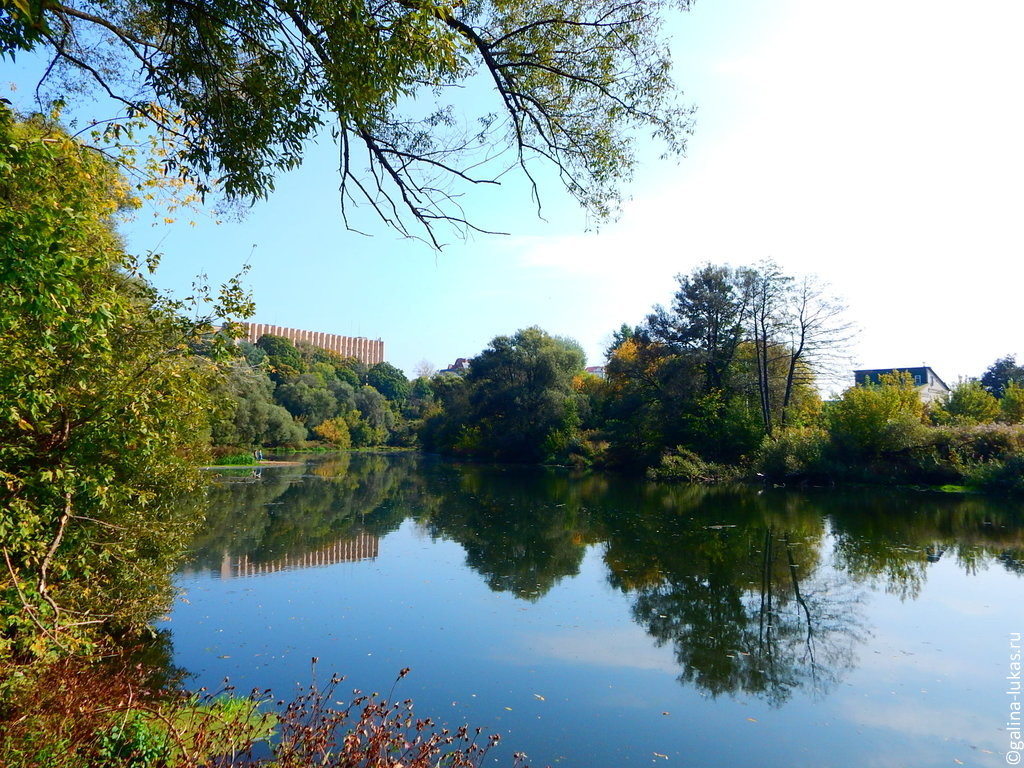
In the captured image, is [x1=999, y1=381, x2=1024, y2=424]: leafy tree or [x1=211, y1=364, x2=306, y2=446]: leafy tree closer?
[x1=999, y1=381, x2=1024, y2=424]: leafy tree

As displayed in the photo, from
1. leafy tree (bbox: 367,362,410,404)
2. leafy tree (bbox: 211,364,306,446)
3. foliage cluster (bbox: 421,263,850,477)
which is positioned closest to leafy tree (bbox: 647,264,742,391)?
foliage cluster (bbox: 421,263,850,477)

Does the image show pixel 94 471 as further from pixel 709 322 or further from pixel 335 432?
pixel 335 432

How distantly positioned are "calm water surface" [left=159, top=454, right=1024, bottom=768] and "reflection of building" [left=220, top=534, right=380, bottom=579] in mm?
91

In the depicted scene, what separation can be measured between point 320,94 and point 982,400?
33.3 meters

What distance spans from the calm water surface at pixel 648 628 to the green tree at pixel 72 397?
1999mm

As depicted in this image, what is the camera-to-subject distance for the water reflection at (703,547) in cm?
820

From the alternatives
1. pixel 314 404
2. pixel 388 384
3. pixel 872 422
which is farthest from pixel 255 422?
pixel 388 384

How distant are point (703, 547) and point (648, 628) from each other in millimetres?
5839

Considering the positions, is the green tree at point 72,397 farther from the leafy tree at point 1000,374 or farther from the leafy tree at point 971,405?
the leafy tree at point 1000,374

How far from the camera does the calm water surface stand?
5.90m

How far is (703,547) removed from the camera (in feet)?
46.5

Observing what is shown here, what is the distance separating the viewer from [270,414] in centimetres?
4719

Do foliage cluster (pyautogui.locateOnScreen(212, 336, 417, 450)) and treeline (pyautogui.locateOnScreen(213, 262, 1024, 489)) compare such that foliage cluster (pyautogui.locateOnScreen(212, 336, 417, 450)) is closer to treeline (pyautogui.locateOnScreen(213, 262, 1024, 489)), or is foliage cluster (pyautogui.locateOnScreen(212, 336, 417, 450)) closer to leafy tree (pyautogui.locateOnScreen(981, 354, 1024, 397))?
treeline (pyautogui.locateOnScreen(213, 262, 1024, 489))

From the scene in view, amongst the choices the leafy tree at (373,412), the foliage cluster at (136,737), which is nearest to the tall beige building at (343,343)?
the leafy tree at (373,412)
